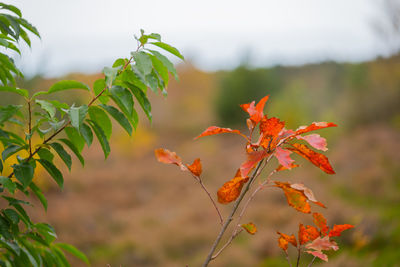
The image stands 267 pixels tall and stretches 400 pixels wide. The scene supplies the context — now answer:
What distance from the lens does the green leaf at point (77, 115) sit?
0.59 metres

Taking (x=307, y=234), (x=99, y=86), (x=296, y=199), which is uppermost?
(x=99, y=86)

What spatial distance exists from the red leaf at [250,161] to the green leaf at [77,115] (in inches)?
12.5

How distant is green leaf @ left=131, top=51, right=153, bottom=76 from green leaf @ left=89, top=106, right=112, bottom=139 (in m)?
0.17

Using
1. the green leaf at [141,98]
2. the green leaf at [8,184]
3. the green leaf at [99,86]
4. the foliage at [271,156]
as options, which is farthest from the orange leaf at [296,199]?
the green leaf at [8,184]

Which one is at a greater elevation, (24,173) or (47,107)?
(47,107)

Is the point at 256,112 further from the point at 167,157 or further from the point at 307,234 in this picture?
the point at 307,234

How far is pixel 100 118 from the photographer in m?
0.76

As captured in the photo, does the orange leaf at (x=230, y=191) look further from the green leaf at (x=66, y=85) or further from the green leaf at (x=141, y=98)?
the green leaf at (x=66, y=85)

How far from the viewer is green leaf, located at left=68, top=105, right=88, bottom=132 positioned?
23.4 inches

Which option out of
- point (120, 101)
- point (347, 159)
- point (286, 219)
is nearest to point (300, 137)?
point (120, 101)

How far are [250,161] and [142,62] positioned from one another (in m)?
0.30

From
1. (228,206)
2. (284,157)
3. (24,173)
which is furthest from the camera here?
(228,206)

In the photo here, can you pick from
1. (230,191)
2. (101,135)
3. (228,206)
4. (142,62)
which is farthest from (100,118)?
(228,206)

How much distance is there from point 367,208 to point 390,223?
5.35 ft
